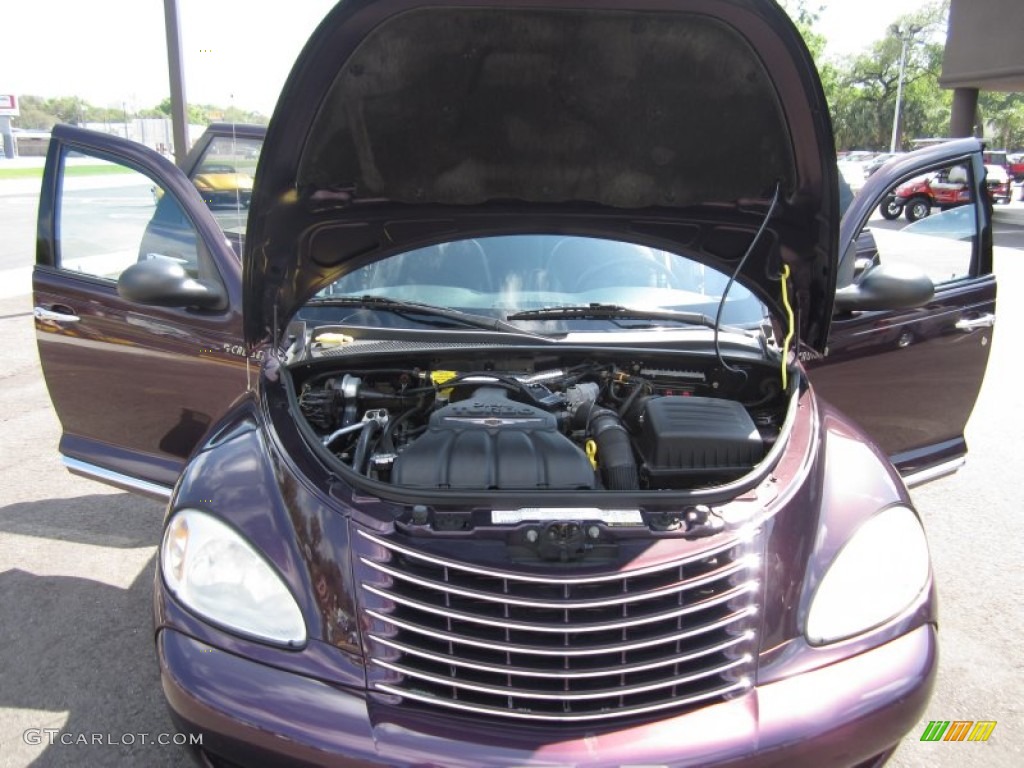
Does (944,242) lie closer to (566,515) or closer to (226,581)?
(566,515)

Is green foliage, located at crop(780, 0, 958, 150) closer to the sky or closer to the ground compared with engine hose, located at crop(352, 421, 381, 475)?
closer to the sky

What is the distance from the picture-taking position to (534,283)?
10.5 feet

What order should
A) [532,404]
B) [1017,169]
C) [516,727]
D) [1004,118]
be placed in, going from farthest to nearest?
[1004,118] < [1017,169] < [532,404] < [516,727]

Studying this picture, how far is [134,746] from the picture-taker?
261cm

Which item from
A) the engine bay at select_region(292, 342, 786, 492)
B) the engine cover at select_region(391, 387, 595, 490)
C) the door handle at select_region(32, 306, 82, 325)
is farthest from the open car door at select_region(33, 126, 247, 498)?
the engine cover at select_region(391, 387, 595, 490)

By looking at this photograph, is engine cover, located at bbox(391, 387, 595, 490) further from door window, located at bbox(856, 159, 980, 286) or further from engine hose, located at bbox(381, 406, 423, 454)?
door window, located at bbox(856, 159, 980, 286)

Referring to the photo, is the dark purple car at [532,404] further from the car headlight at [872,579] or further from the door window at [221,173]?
the door window at [221,173]

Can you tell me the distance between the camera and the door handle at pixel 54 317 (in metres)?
3.64

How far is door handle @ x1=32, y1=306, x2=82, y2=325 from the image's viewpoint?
3.64 m

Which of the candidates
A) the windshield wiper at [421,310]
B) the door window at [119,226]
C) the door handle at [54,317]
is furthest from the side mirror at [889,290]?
the door handle at [54,317]

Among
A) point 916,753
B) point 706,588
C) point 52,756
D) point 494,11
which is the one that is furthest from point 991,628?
point 52,756

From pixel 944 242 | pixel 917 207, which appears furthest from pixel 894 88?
pixel 944 242

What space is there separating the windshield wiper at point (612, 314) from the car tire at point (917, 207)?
2215 cm

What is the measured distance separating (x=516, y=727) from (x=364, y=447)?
3.31 ft
